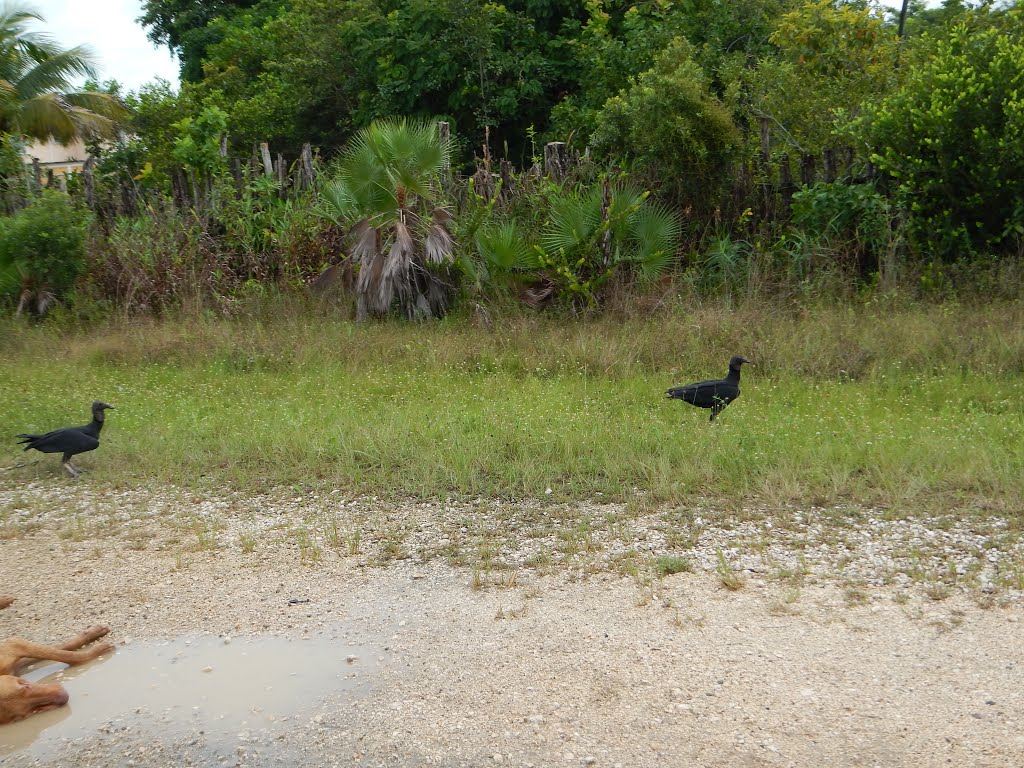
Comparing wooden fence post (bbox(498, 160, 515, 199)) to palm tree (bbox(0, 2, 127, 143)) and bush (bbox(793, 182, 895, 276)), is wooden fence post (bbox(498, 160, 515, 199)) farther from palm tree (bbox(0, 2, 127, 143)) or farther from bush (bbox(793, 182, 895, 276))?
palm tree (bbox(0, 2, 127, 143))

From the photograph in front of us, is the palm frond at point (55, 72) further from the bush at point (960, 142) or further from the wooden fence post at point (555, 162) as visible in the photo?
the bush at point (960, 142)

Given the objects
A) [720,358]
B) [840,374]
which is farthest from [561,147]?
[840,374]

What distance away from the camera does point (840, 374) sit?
9.97 meters

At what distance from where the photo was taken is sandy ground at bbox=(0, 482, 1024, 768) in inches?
155

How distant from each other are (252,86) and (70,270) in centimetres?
1050

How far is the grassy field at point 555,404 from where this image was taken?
280 inches

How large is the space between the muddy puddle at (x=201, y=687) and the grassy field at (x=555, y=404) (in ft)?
7.79

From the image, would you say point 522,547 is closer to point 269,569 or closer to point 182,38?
point 269,569

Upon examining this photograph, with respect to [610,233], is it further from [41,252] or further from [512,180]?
[41,252]

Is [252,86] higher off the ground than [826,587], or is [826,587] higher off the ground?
[252,86]

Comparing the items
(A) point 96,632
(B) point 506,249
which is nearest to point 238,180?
(B) point 506,249

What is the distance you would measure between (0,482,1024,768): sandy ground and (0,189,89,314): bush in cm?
868

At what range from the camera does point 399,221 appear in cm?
1266

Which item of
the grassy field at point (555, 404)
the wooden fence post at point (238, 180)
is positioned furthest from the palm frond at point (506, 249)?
the wooden fence post at point (238, 180)
